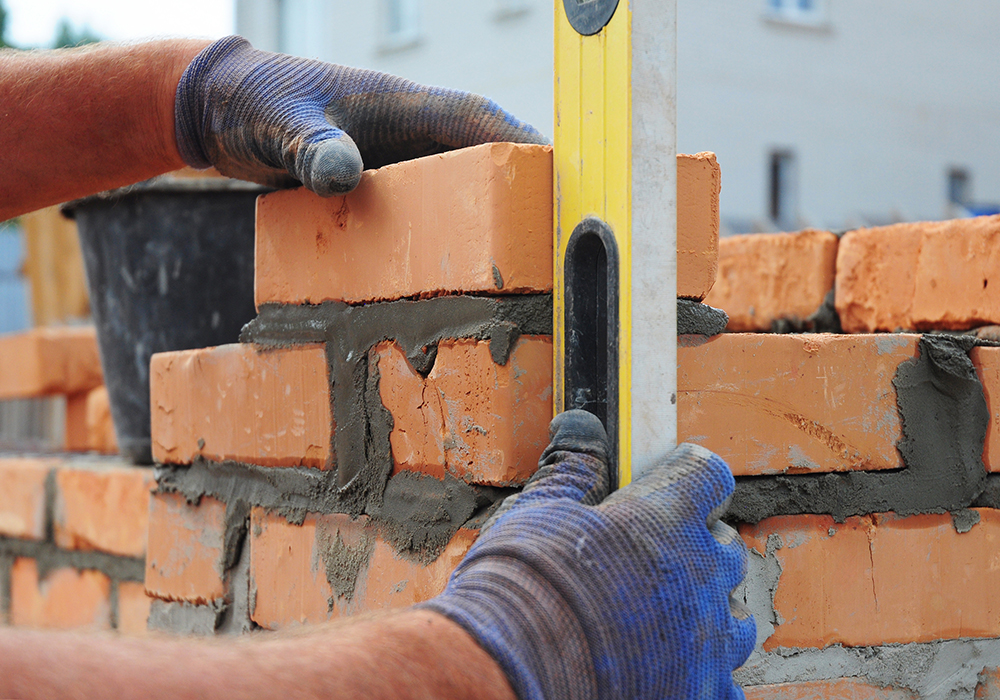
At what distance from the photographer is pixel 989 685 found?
1.71 m

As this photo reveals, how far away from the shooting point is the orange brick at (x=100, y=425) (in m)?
4.40

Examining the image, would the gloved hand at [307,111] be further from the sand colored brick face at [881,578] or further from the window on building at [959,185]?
the window on building at [959,185]

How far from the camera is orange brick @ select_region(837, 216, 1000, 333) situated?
7.17 feet

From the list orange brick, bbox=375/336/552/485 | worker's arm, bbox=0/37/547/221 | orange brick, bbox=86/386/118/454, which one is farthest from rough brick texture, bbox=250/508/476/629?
orange brick, bbox=86/386/118/454

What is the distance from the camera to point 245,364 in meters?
1.94

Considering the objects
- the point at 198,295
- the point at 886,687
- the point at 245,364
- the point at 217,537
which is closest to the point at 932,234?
the point at 886,687

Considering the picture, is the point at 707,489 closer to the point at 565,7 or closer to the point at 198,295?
the point at 565,7

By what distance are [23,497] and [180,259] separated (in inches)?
41.7

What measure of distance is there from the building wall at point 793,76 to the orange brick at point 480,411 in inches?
361

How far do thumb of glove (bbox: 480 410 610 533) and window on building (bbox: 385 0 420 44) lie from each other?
40.1 feet

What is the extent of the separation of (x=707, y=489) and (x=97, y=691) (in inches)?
29.0

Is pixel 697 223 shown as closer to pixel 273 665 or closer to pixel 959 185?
pixel 273 665

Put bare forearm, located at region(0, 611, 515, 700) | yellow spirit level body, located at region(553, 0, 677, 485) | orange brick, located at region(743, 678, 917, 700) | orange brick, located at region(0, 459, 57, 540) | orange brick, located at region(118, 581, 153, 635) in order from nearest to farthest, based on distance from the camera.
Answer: bare forearm, located at region(0, 611, 515, 700)
yellow spirit level body, located at region(553, 0, 677, 485)
orange brick, located at region(743, 678, 917, 700)
orange brick, located at region(118, 581, 153, 635)
orange brick, located at region(0, 459, 57, 540)

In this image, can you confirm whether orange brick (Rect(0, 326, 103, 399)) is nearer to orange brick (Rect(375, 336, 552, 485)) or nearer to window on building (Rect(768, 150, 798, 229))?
orange brick (Rect(375, 336, 552, 485))
